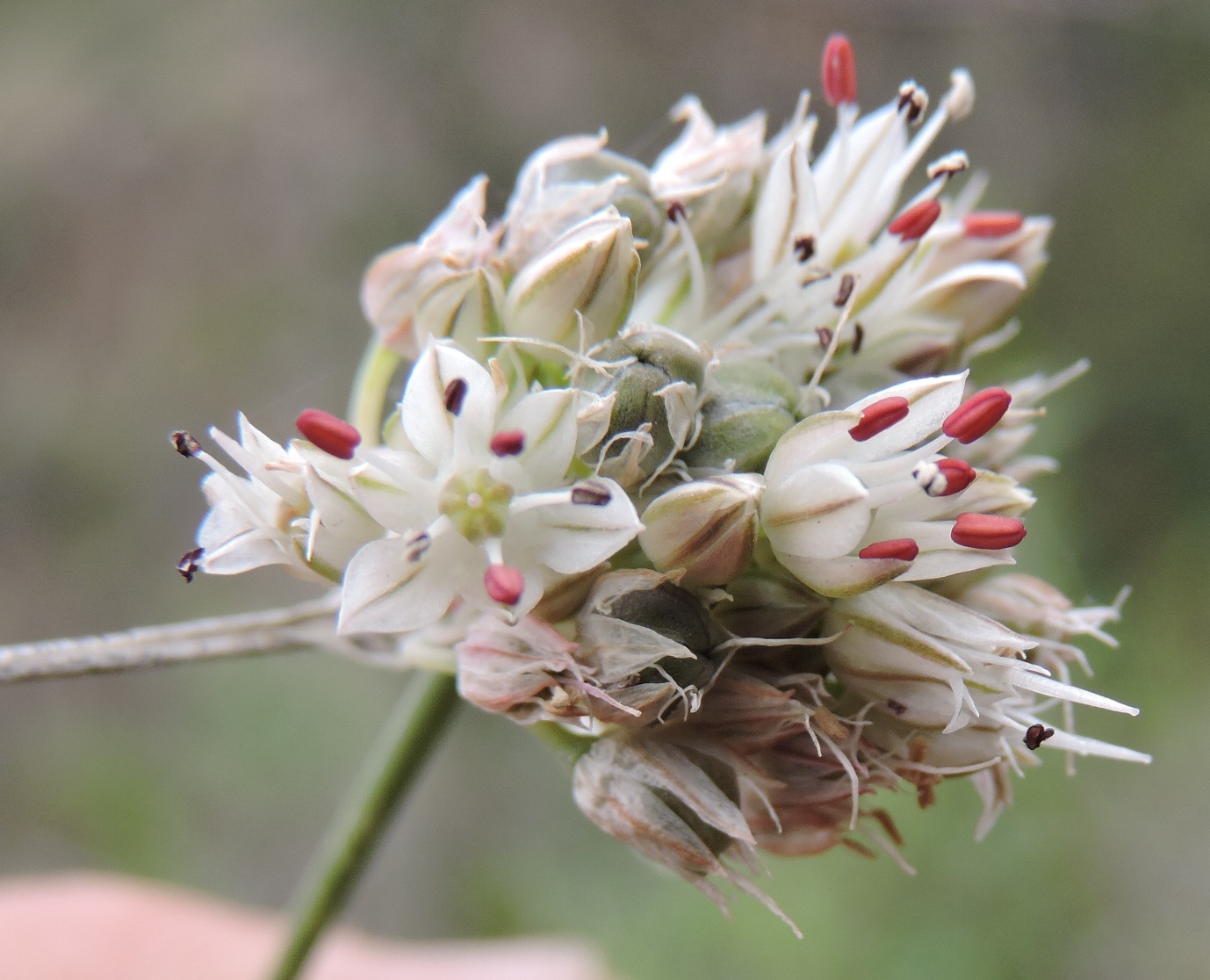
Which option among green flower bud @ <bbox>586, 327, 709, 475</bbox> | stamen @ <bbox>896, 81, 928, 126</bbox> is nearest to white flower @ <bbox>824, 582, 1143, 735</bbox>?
green flower bud @ <bbox>586, 327, 709, 475</bbox>

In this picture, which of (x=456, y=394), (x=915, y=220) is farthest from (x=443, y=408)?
(x=915, y=220)

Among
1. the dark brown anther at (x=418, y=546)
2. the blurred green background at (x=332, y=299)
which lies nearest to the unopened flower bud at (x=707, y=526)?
the dark brown anther at (x=418, y=546)

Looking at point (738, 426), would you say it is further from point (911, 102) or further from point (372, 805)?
point (372, 805)

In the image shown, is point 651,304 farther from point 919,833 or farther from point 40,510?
point 40,510

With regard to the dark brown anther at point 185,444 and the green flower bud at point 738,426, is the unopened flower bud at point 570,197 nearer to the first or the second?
the green flower bud at point 738,426

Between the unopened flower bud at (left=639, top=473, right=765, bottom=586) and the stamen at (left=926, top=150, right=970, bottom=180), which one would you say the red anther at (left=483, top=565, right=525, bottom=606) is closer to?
the unopened flower bud at (left=639, top=473, right=765, bottom=586)

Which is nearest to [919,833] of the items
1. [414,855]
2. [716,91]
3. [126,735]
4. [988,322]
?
[988,322]
